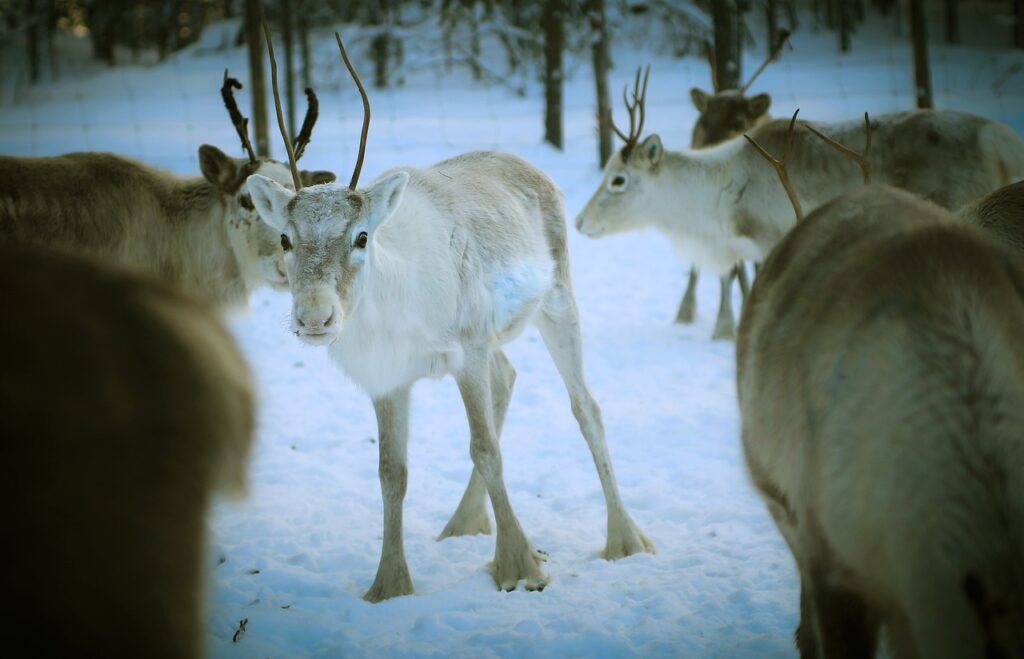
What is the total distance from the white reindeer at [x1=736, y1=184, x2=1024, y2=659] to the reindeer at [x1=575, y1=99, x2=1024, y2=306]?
4531 mm

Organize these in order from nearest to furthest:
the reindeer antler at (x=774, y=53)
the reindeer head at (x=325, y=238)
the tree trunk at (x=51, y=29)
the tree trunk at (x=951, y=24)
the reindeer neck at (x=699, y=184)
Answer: the reindeer head at (x=325, y=238)
the reindeer neck at (x=699, y=184)
the reindeer antler at (x=774, y=53)
the tree trunk at (x=51, y=29)
the tree trunk at (x=951, y=24)

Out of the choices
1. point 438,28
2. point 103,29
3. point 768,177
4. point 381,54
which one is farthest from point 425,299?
point 103,29

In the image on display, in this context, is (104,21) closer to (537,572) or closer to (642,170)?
(642,170)

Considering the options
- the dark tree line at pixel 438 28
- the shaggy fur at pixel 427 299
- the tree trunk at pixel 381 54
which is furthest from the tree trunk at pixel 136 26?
the shaggy fur at pixel 427 299

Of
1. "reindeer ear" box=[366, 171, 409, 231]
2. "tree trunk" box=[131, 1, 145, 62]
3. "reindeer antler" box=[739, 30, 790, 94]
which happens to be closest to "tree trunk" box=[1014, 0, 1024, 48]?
"reindeer antler" box=[739, 30, 790, 94]

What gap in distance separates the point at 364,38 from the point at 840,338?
778 inches

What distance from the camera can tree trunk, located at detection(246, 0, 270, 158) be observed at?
9.39m

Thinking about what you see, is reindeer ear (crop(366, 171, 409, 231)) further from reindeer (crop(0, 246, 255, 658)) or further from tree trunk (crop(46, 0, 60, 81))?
tree trunk (crop(46, 0, 60, 81))

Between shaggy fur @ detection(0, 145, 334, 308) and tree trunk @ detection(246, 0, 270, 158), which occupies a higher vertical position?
tree trunk @ detection(246, 0, 270, 158)

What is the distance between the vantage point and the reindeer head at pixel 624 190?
728cm

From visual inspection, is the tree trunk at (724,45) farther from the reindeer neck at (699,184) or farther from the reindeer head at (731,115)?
the reindeer neck at (699,184)

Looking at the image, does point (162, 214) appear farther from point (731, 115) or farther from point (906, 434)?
point (731, 115)

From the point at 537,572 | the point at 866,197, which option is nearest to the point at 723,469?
the point at 537,572

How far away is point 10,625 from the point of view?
3.45 ft
